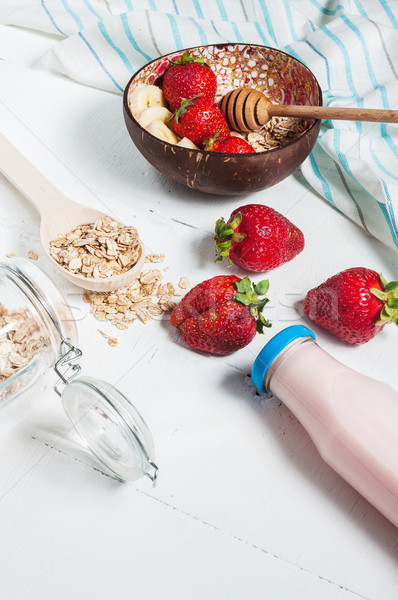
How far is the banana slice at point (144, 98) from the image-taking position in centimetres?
105

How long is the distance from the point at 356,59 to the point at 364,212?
42 cm

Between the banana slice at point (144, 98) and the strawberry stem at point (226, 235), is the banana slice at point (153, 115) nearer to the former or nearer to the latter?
the banana slice at point (144, 98)

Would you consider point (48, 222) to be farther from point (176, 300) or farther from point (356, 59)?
point (356, 59)

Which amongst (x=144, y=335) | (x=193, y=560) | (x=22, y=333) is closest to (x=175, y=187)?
(x=144, y=335)

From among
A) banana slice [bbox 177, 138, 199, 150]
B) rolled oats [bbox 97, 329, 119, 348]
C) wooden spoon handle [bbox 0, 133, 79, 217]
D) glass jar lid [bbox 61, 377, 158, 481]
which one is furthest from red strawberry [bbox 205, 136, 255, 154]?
glass jar lid [bbox 61, 377, 158, 481]

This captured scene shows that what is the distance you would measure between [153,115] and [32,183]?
0.24 m

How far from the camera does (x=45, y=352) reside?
30.5 inches

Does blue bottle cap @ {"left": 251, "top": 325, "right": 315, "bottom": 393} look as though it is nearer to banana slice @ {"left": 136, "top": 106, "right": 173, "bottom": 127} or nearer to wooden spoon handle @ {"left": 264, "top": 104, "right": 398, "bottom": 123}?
wooden spoon handle @ {"left": 264, "top": 104, "right": 398, "bottom": 123}

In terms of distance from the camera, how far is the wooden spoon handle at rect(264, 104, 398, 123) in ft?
2.98

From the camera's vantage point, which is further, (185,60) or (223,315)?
(185,60)

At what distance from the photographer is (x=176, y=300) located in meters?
0.92

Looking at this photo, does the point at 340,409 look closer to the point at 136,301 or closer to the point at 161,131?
the point at 136,301

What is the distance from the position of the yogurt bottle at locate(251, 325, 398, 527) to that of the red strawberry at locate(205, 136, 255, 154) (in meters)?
0.36

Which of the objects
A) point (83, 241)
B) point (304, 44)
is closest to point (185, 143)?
point (83, 241)
